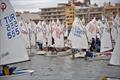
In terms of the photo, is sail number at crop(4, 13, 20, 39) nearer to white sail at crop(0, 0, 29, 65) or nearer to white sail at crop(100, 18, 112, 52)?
white sail at crop(0, 0, 29, 65)

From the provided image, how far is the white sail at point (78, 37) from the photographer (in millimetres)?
33000

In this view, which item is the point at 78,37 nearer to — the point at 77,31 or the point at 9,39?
the point at 77,31

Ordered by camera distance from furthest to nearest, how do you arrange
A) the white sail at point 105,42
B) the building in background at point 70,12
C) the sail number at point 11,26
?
1. the building in background at point 70,12
2. the white sail at point 105,42
3. the sail number at point 11,26

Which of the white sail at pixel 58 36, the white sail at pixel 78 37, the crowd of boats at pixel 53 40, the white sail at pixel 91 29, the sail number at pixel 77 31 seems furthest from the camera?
the white sail at pixel 58 36

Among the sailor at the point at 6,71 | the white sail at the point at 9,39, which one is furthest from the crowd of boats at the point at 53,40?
the sailor at the point at 6,71

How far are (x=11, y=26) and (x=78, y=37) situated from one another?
1829 cm

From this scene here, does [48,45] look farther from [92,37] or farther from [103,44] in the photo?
[103,44]

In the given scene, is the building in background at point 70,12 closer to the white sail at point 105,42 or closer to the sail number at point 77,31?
the sail number at point 77,31

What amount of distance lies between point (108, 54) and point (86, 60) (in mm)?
1646

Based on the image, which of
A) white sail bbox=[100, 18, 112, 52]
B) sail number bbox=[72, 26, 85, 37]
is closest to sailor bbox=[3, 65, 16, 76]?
white sail bbox=[100, 18, 112, 52]

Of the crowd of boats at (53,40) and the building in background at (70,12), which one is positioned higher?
the building in background at (70,12)

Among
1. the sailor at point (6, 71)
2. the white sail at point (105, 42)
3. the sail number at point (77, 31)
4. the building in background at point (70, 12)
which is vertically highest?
the building in background at point (70, 12)

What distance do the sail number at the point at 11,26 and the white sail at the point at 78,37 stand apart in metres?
18.0

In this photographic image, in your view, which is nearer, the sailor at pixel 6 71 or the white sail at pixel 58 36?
the sailor at pixel 6 71
